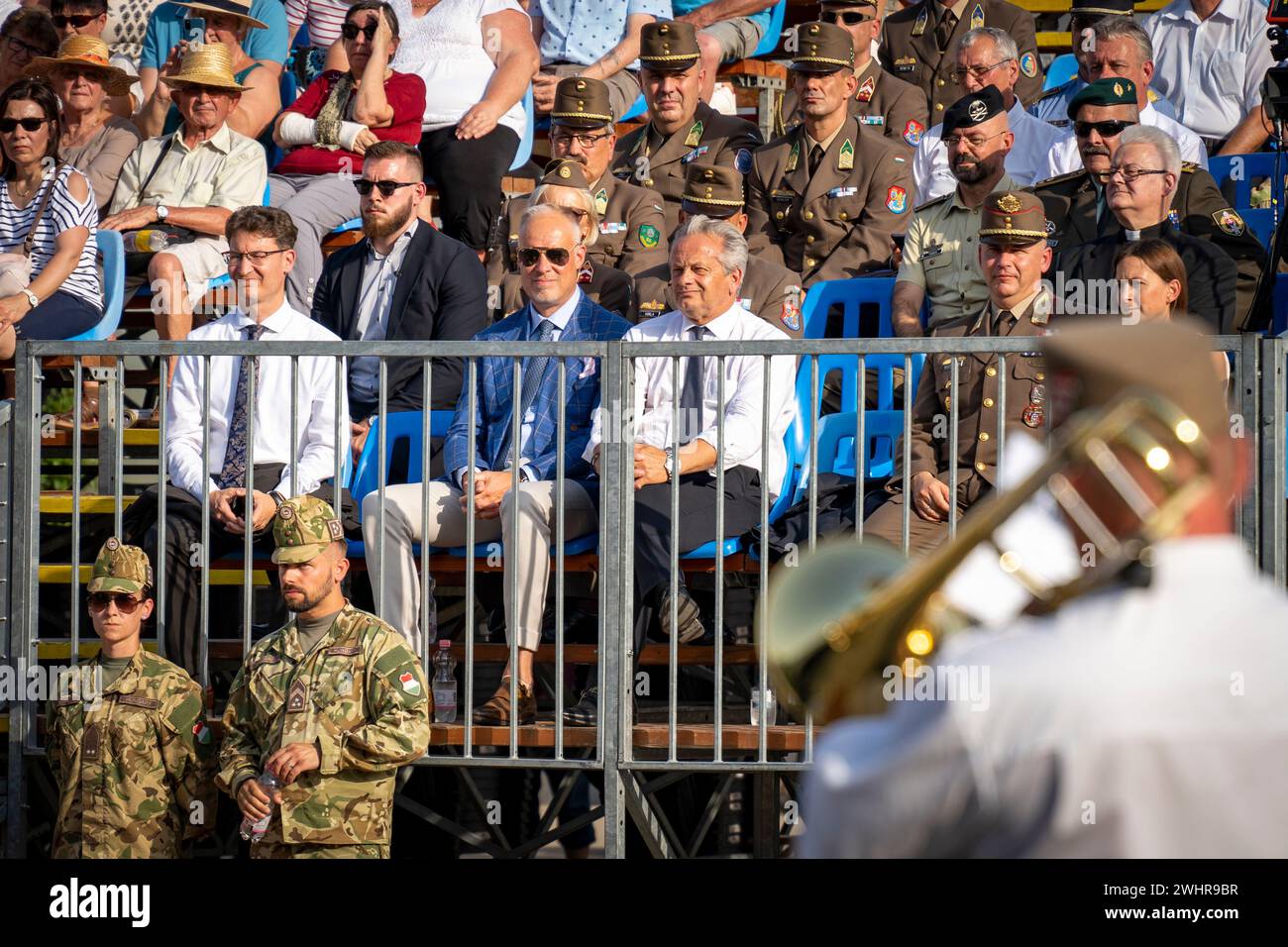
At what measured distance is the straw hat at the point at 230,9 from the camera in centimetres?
1103

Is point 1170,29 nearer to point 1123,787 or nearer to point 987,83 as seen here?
point 987,83

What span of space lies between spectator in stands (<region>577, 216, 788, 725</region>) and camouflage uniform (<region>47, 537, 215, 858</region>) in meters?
1.30

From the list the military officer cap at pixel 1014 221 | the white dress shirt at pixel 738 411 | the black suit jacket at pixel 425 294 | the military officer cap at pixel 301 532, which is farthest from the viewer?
the black suit jacket at pixel 425 294

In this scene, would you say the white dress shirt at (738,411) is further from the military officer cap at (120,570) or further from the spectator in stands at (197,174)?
the spectator in stands at (197,174)

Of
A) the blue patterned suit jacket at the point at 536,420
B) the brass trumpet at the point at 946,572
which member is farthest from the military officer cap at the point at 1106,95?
the brass trumpet at the point at 946,572

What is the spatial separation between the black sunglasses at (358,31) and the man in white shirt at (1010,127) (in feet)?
10.1

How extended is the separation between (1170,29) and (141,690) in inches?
274

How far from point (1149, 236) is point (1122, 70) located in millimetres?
2010

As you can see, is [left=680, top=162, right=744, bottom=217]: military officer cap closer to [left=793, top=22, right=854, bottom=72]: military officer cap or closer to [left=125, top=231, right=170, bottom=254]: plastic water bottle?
[left=793, top=22, right=854, bottom=72]: military officer cap

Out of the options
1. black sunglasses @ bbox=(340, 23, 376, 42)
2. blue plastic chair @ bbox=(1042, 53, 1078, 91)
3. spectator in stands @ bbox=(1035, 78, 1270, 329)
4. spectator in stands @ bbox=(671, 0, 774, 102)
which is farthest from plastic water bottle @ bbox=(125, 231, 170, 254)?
blue plastic chair @ bbox=(1042, 53, 1078, 91)

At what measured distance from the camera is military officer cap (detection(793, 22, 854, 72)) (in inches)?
360

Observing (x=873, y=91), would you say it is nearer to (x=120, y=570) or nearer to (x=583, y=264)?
(x=583, y=264)

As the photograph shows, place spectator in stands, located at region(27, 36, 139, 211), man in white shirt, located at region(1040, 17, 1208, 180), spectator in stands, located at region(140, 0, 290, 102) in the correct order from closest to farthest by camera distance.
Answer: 1. man in white shirt, located at region(1040, 17, 1208, 180)
2. spectator in stands, located at region(27, 36, 139, 211)
3. spectator in stands, located at region(140, 0, 290, 102)

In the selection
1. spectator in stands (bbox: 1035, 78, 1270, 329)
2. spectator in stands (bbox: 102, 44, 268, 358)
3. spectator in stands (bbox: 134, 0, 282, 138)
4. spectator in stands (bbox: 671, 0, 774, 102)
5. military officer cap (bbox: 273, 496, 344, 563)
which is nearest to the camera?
military officer cap (bbox: 273, 496, 344, 563)
